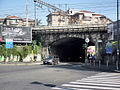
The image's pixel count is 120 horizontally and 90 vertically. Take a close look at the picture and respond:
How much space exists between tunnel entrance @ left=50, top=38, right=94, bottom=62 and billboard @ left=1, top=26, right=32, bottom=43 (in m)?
7.08

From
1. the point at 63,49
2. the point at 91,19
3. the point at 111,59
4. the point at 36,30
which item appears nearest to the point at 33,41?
the point at 36,30

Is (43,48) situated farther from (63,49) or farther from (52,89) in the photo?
(52,89)

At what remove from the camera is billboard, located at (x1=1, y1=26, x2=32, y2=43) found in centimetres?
4291

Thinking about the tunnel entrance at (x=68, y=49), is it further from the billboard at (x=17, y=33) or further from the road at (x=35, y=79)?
the road at (x=35, y=79)

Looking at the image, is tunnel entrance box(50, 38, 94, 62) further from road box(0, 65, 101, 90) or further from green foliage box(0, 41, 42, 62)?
road box(0, 65, 101, 90)

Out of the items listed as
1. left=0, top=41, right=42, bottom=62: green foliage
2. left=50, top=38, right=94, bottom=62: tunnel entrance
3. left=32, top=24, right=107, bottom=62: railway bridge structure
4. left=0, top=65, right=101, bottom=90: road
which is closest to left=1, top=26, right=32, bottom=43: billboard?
left=32, top=24, right=107, bottom=62: railway bridge structure

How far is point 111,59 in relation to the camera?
93.1 feet

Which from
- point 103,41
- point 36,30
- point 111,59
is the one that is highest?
point 36,30

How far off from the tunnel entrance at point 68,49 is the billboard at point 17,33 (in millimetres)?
7084

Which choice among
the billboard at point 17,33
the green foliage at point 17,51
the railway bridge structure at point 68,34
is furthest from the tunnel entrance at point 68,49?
the green foliage at point 17,51

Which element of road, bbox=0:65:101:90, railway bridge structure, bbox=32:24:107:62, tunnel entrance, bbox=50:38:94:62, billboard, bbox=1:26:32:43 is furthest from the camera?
tunnel entrance, bbox=50:38:94:62

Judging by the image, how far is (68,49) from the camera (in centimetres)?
5975

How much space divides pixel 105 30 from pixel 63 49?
57.7 feet

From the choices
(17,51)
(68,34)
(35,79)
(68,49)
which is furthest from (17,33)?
(35,79)
